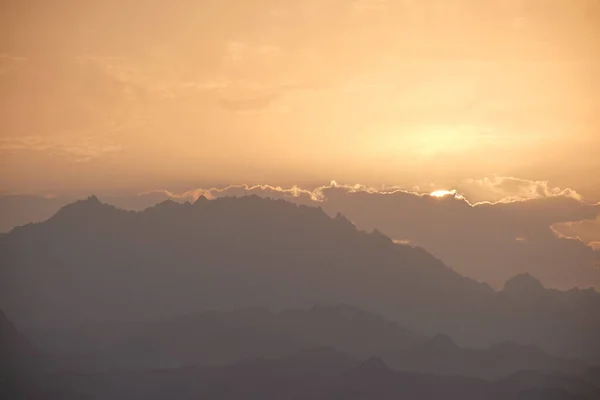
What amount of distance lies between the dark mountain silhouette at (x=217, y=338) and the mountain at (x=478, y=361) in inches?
78.3

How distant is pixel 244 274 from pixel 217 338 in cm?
1558

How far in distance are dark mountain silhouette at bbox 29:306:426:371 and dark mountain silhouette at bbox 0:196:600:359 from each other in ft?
5.97

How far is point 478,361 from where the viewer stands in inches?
2808

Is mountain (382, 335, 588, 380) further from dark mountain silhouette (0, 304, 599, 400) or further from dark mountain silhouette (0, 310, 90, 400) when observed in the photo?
dark mountain silhouette (0, 310, 90, 400)

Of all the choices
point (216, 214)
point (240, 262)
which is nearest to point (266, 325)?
point (240, 262)

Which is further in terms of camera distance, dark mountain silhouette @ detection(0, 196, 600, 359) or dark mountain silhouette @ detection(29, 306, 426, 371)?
dark mountain silhouette @ detection(0, 196, 600, 359)

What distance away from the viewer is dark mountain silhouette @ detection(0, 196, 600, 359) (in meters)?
72.1

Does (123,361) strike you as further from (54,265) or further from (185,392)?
(54,265)

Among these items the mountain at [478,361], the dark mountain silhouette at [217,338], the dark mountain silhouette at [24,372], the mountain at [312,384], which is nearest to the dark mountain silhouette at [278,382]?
the mountain at [312,384]

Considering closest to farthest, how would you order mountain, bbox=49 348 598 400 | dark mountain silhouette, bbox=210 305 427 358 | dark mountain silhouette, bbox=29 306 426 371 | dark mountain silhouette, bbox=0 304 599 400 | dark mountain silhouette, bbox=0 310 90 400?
dark mountain silhouette, bbox=0 310 90 400
dark mountain silhouette, bbox=0 304 599 400
mountain, bbox=49 348 598 400
dark mountain silhouette, bbox=29 306 426 371
dark mountain silhouette, bbox=210 305 427 358

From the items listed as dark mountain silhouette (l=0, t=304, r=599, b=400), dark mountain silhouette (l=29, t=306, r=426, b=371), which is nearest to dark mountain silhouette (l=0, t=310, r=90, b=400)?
dark mountain silhouette (l=0, t=304, r=599, b=400)

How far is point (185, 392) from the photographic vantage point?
214 feet

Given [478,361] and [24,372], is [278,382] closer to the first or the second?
[478,361]

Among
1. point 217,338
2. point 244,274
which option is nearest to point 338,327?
point 217,338
